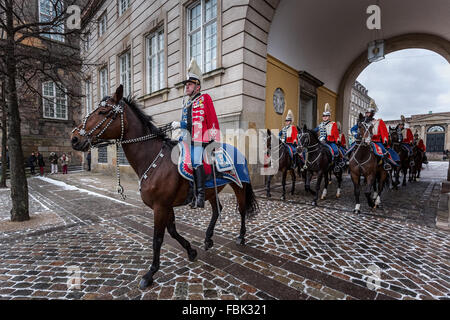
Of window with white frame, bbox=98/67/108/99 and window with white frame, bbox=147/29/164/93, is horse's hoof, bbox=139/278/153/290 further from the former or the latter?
window with white frame, bbox=98/67/108/99

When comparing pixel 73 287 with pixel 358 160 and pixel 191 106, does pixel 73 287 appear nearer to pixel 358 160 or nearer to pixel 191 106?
pixel 191 106

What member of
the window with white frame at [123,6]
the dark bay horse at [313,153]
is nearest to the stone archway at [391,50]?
the dark bay horse at [313,153]

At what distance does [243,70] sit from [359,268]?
7.22m

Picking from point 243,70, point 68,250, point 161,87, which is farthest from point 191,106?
point 161,87

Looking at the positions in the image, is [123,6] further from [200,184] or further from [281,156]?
[200,184]

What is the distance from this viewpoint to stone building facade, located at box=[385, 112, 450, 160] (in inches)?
1375

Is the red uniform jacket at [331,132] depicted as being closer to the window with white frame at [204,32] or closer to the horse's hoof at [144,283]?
the window with white frame at [204,32]

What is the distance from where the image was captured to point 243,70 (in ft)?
26.4

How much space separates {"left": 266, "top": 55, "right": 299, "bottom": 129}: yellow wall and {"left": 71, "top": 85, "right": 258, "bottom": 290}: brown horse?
7426mm

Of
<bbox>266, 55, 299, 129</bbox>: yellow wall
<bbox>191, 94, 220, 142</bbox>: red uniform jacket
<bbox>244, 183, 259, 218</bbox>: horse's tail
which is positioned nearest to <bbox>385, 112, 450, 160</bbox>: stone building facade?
<bbox>266, 55, 299, 129</bbox>: yellow wall

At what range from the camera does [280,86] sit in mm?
10453

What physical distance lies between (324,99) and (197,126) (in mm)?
14352

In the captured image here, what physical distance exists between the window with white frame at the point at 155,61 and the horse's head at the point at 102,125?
33.2 feet

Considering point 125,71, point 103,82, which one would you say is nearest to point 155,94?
point 125,71
